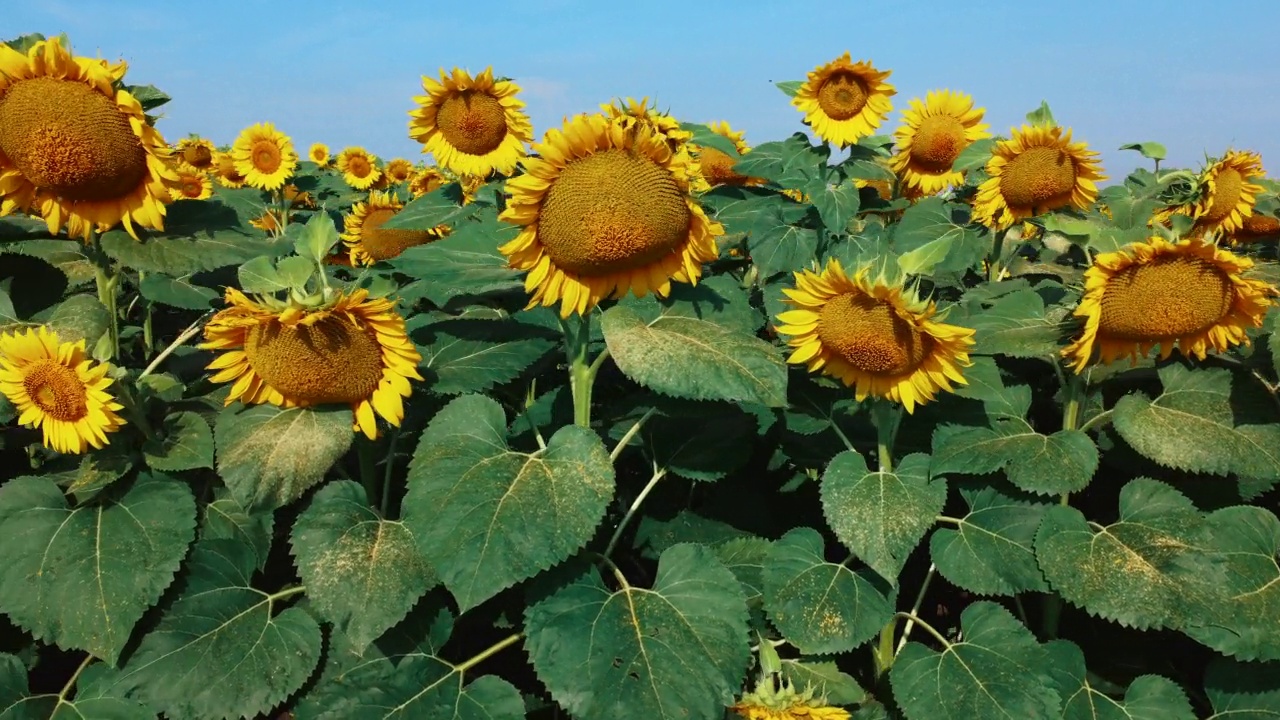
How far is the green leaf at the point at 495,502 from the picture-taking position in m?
1.92

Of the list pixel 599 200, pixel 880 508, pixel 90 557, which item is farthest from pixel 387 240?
pixel 880 508

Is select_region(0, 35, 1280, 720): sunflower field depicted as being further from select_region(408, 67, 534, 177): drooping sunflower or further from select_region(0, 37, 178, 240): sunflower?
select_region(408, 67, 534, 177): drooping sunflower

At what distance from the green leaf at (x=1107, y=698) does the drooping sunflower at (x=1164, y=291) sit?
0.78m

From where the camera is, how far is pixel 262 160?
25.8 feet

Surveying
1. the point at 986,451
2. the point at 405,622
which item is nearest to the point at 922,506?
the point at 986,451

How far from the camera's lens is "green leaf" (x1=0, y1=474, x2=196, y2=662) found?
2.25 metres

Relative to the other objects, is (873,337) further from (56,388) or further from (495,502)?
(56,388)

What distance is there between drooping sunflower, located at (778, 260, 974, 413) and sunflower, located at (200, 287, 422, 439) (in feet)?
3.22

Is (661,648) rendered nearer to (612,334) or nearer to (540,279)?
(612,334)

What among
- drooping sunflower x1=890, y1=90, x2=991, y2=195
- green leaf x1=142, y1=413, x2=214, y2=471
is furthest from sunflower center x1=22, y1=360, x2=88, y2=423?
drooping sunflower x1=890, y1=90, x2=991, y2=195

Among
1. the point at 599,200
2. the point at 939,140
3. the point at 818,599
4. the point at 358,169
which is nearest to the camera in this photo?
the point at 599,200

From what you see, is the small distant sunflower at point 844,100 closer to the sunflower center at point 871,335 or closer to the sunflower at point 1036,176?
the sunflower at point 1036,176

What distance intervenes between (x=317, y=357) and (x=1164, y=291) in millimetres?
2150

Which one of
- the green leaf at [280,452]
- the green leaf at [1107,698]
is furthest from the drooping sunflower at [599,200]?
the green leaf at [1107,698]
